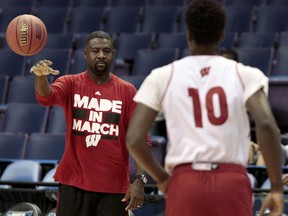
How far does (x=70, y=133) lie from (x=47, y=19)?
672cm

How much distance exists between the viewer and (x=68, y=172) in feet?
16.0

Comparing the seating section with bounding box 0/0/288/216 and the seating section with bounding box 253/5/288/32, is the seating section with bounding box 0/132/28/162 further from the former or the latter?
the seating section with bounding box 253/5/288/32

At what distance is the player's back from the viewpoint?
3.11 m

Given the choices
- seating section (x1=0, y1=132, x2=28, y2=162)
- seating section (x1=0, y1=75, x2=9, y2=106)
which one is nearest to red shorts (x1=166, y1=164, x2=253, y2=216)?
seating section (x1=0, y1=132, x2=28, y2=162)

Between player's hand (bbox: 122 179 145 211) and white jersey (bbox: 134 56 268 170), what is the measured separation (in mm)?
1523

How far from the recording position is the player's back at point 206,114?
3.11 m

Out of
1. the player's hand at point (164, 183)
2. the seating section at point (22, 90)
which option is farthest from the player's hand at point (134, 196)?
the seating section at point (22, 90)

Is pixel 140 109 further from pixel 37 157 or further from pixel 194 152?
pixel 37 157

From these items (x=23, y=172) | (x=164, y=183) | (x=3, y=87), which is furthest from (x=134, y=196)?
(x=3, y=87)

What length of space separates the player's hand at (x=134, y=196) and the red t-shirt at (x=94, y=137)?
0.11 m

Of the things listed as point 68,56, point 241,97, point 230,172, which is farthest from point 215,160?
point 68,56

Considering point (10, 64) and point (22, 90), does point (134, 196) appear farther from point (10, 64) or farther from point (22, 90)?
point (10, 64)

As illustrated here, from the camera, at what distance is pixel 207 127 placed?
10.2ft

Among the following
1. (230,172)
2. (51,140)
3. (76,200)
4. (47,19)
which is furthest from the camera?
(47,19)
